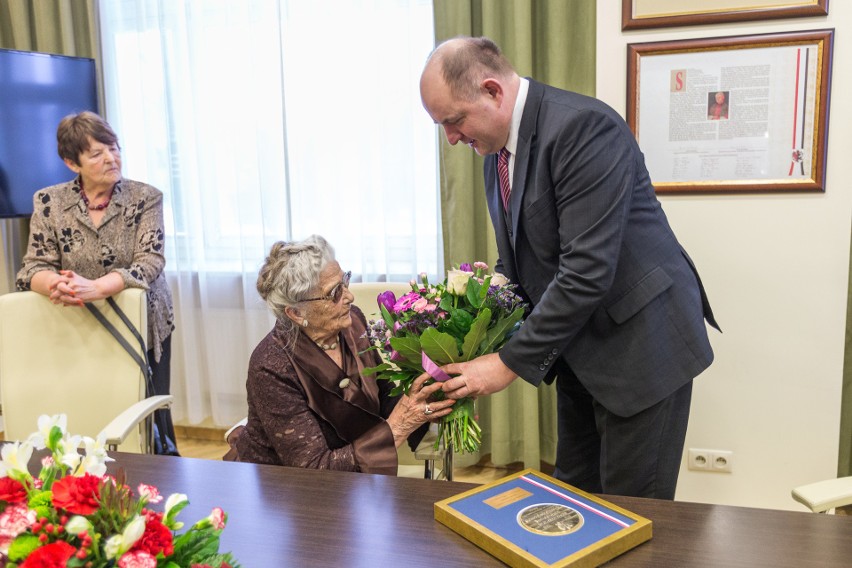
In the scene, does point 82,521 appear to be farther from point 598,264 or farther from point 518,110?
point 518,110

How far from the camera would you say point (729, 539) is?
1.16 metres

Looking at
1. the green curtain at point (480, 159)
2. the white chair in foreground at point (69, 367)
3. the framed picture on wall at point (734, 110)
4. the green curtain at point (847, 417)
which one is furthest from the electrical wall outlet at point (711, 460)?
the white chair in foreground at point (69, 367)

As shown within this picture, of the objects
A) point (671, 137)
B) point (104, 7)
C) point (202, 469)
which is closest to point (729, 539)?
point (202, 469)

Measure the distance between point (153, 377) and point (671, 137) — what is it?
222 centimetres

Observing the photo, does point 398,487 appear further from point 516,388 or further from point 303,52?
point 303,52

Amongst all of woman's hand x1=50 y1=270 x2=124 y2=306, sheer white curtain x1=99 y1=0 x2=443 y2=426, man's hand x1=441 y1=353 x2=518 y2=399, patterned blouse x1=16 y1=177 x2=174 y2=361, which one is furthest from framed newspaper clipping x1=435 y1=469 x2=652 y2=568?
sheer white curtain x1=99 y1=0 x2=443 y2=426

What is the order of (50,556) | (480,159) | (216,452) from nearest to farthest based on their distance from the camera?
(50,556) → (480,159) → (216,452)

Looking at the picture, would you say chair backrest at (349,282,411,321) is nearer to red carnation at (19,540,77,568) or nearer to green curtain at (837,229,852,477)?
red carnation at (19,540,77,568)

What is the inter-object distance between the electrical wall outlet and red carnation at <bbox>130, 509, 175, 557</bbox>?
7.07ft

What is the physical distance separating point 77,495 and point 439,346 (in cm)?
87

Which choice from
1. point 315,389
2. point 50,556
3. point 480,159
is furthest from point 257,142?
point 50,556

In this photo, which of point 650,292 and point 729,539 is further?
point 650,292

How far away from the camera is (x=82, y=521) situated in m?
0.73

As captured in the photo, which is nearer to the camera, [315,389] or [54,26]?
[315,389]
